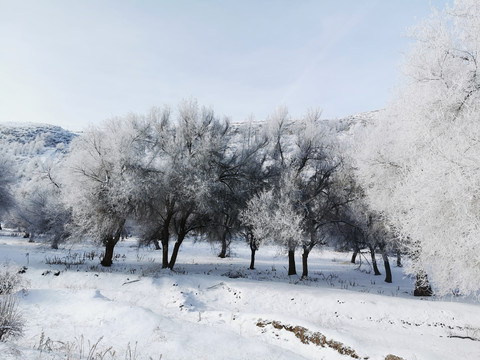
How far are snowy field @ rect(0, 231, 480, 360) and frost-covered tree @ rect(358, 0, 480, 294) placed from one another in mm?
2458

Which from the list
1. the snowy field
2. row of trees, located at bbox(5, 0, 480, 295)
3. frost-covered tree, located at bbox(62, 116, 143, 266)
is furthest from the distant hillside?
the snowy field

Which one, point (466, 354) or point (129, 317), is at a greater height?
point (129, 317)

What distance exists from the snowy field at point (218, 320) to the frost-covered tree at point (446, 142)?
8.06 ft

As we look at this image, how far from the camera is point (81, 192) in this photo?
17312 millimetres

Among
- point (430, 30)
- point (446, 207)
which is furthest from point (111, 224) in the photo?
point (430, 30)

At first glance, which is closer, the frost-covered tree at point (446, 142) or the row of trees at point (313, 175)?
the frost-covered tree at point (446, 142)

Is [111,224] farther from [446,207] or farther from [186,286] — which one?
[446,207]

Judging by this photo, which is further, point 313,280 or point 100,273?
point 313,280

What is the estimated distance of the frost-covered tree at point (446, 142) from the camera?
6.64 m

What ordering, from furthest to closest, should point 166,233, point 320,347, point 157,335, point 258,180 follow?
point 258,180
point 166,233
point 320,347
point 157,335

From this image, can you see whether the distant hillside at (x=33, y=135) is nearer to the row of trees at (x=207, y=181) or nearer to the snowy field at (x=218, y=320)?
the row of trees at (x=207, y=181)

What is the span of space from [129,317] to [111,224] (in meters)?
11.8

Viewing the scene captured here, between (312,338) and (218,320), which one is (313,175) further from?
(312,338)

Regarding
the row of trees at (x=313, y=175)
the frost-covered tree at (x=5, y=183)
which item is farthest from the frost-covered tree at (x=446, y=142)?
the frost-covered tree at (x=5, y=183)
